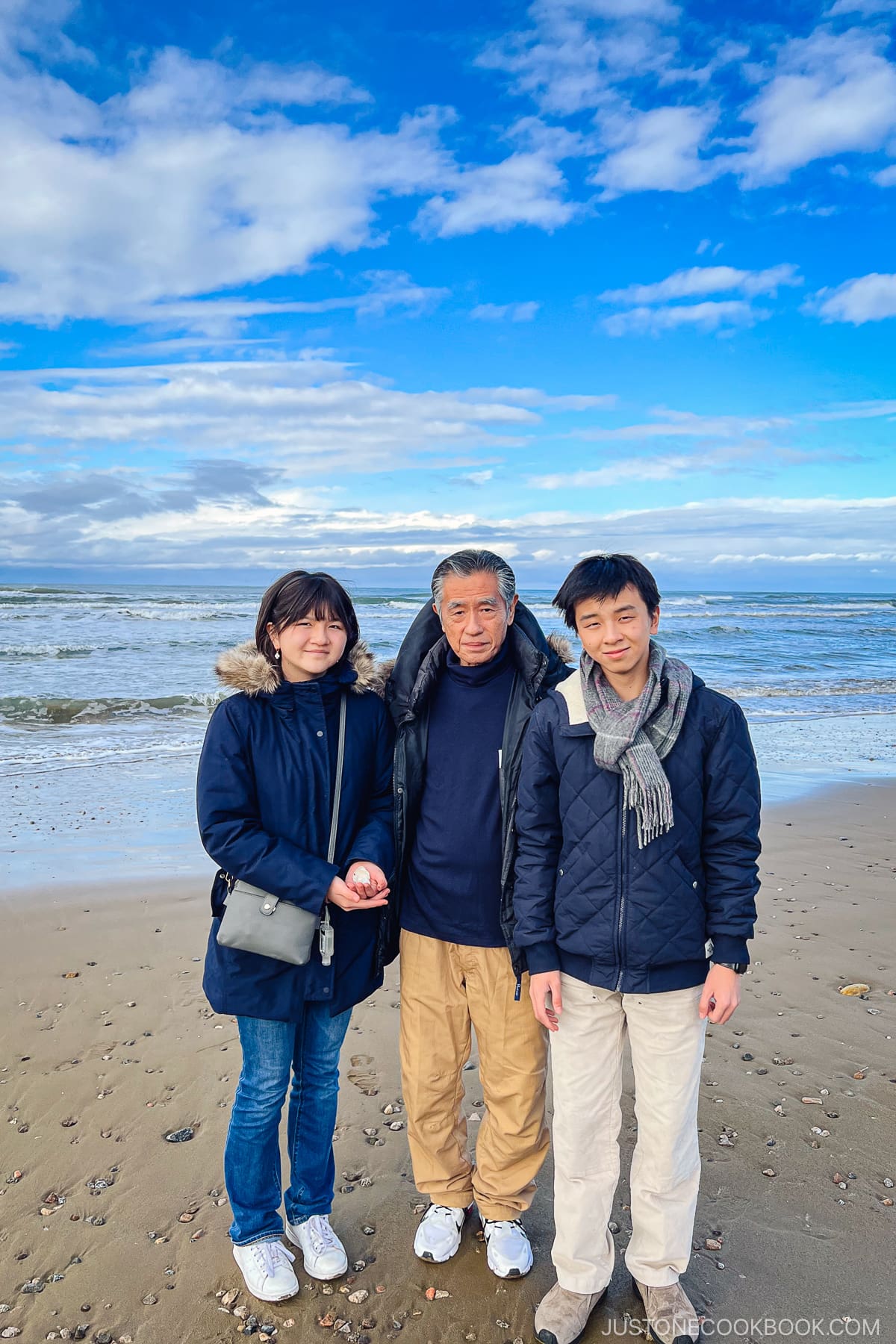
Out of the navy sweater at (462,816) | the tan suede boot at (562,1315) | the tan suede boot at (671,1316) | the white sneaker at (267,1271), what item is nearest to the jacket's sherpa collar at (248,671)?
the navy sweater at (462,816)

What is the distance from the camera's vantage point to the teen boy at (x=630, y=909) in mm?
2488

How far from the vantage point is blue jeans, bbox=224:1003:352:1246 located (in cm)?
279

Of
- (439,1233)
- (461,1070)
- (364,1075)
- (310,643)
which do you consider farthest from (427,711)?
(364,1075)

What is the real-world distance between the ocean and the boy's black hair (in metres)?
5.01

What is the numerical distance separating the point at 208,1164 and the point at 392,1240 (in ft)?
2.79

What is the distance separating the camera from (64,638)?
23.7 meters

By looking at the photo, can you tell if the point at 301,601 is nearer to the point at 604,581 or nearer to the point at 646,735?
the point at 604,581

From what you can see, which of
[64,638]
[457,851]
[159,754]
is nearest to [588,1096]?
[457,851]

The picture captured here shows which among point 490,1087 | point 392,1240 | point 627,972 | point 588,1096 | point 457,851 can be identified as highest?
point 457,851

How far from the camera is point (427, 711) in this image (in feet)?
10.1

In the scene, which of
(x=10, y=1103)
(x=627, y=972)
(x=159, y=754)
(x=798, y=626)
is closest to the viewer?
(x=627, y=972)

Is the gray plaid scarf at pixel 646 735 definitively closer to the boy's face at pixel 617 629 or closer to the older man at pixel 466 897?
the boy's face at pixel 617 629

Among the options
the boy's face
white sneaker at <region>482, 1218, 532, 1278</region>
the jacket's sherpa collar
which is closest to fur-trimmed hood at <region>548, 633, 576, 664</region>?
the boy's face

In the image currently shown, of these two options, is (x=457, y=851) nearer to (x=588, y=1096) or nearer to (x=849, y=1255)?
(x=588, y=1096)
